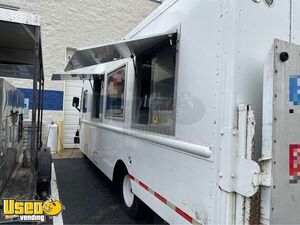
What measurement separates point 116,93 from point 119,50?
140cm

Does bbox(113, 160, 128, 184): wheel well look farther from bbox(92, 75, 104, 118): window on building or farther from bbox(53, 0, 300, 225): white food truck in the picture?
bbox(92, 75, 104, 118): window on building

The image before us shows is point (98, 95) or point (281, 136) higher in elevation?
point (98, 95)

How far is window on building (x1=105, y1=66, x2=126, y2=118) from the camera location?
4898 mm

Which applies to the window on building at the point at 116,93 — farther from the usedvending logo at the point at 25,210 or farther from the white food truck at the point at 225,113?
the usedvending logo at the point at 25,210

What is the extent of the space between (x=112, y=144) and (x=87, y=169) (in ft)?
10.2

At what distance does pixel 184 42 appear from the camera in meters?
2.92

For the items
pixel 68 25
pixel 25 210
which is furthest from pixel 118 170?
pixel 68 25

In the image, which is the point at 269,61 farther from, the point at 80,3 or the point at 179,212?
the point at 80,3

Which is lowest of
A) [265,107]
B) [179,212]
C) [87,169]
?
[87,169]

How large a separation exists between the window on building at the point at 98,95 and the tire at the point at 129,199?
6.31ft

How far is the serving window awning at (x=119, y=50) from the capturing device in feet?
10.8

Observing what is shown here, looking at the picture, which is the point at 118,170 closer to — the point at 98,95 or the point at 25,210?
the point at 25,210

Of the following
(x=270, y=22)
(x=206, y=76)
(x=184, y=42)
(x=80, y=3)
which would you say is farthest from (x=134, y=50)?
(x=80, y=3)

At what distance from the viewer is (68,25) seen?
11.6 m
